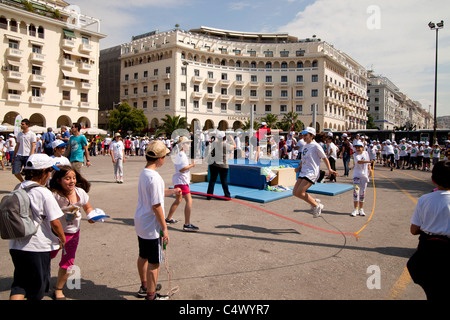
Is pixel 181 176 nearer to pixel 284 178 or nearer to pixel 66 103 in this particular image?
pixel 284 178

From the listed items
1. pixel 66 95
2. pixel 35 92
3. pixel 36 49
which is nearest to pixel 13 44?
pixel 36 49

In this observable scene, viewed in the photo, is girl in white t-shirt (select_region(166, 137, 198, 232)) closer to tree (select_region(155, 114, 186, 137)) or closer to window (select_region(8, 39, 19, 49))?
tree (select_region(155, 114, 186, 137))

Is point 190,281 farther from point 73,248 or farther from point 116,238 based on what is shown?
point 116,238

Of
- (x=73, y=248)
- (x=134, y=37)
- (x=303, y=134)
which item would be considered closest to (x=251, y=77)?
(x=134, y=37)

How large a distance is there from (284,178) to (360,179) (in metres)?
3.67

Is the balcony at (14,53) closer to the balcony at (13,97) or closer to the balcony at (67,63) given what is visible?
the balcony at (13,97)

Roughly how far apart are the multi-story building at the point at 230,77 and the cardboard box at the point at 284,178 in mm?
46608

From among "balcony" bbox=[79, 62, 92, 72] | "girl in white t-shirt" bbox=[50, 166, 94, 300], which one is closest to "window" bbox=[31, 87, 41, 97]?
"balcony" bbox=[79, 62, 92, 72]

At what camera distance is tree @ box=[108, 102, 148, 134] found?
50.1 metres

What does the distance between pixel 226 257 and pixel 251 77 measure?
6230 centimetres

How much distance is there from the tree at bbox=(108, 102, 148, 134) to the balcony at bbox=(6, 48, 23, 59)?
1512 centimetres

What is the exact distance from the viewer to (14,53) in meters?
38.2

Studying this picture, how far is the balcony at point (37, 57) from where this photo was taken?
40.0m

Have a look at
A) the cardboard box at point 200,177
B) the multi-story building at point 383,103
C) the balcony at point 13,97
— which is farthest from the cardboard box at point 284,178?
the multi-story building at point 383,103
